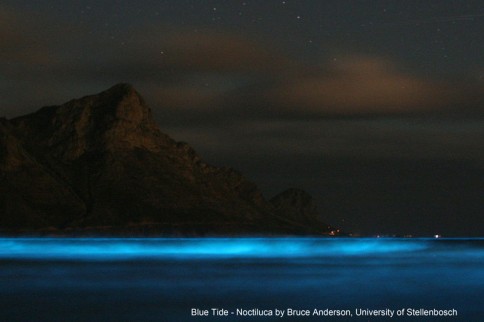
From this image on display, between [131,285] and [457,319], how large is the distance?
71.2ft

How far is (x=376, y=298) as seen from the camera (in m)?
37.2

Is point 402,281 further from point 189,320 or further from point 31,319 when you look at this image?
point 31,319

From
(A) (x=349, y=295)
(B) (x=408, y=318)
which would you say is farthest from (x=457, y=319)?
(A) (x=349, y=295)

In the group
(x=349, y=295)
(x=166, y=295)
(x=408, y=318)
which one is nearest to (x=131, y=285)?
(x=166, y=295)

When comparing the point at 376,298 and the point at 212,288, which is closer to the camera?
the point at 376,298

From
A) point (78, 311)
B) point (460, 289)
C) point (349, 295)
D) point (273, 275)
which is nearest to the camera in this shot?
point (78, 311)

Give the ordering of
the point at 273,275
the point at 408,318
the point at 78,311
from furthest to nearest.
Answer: the point at 273,275
the point at 78,311
the point at 408,318

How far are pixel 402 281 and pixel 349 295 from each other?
10265mm

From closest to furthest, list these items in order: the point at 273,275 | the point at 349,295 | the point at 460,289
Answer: the point at 349,295 → the point at 460,289 → the point at 273,275

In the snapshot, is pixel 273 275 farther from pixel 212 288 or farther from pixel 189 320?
pixel 189 320

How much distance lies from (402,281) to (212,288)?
11660mm

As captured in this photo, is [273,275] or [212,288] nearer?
[212,288]

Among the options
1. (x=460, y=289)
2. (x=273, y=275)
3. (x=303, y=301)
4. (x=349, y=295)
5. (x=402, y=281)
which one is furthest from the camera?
(x=273, y=275)

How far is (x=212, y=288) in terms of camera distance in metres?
44.5
